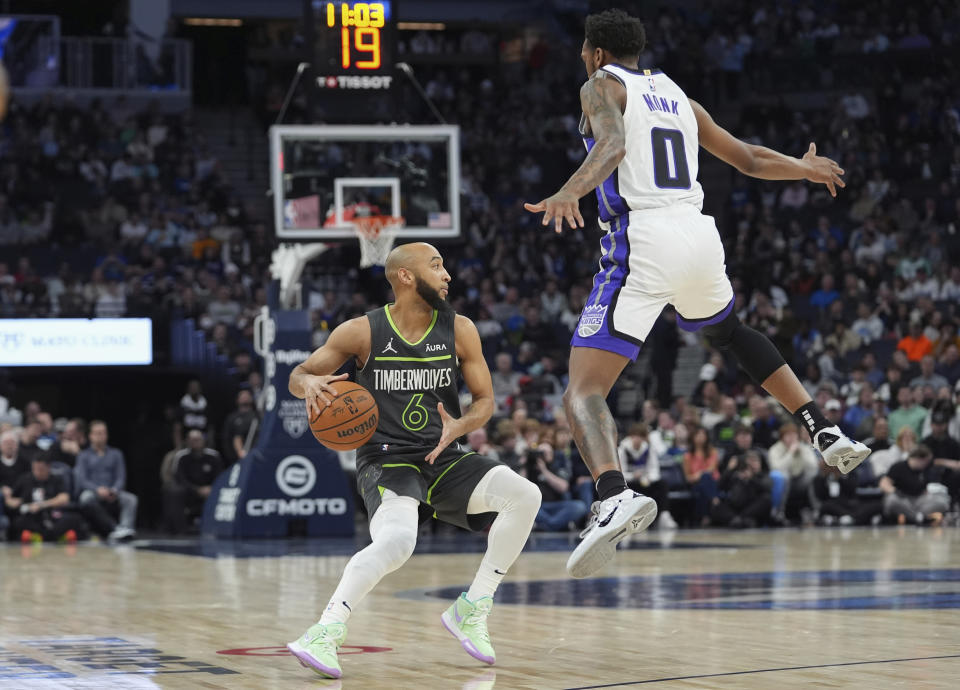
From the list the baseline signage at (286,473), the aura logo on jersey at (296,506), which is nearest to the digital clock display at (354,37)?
the baseline signage at (286,473)

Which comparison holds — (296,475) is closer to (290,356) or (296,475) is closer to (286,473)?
(286,473)

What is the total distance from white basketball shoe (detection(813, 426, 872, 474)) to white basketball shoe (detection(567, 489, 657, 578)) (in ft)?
3.44

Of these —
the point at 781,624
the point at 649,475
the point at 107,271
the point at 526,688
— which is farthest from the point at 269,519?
the point at 526,688

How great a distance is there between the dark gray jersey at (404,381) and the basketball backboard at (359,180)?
28.7ft

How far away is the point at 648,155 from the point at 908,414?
13276mm

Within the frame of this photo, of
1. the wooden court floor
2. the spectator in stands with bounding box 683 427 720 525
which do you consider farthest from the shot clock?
the spectator in stands with bounding box 683 427 720 525

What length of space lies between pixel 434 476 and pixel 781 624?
7.24ft

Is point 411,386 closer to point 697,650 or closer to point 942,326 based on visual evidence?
point 697,650

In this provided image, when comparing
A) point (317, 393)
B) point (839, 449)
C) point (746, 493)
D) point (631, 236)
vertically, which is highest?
point (631, 236)

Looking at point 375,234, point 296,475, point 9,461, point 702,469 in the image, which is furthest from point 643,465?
point 9,461

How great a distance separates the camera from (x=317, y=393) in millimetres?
6242

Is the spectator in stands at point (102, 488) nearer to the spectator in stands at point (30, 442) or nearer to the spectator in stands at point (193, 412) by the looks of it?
the spectator in stands at point (30, 442)

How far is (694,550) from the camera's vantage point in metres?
14.1

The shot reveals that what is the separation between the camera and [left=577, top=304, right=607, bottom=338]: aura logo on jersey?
254 inches
